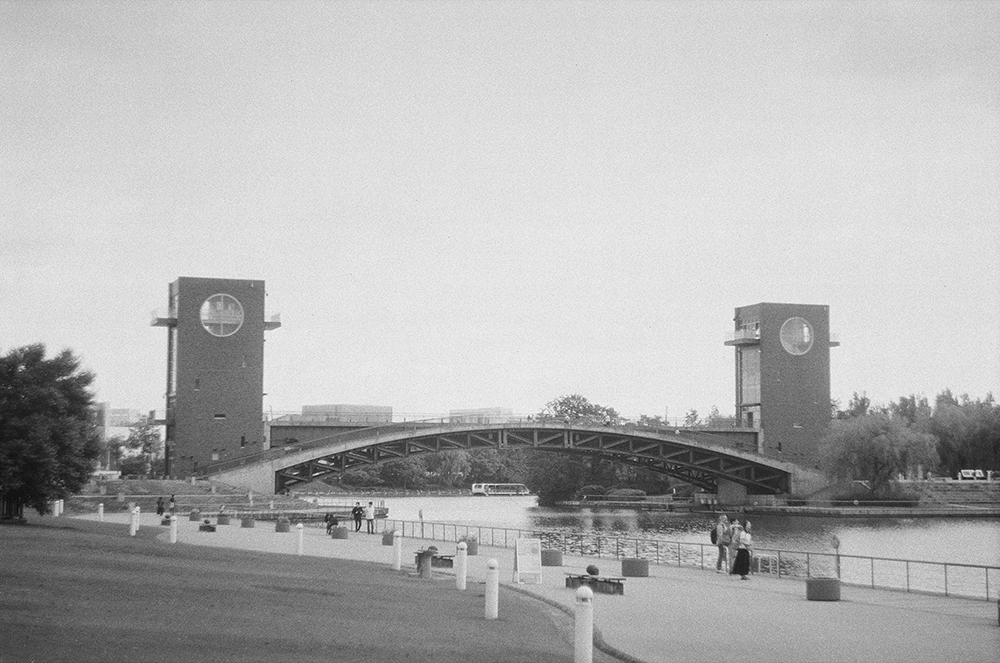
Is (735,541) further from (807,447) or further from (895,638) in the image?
(807,447)

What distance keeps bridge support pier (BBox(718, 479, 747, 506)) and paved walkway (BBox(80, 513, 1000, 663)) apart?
10390 cm

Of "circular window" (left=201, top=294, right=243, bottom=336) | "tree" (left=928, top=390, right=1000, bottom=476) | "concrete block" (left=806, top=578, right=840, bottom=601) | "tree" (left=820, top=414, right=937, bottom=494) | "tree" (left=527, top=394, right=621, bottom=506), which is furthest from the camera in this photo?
"tree" (left=527, top=394, right=621, bottom=506)

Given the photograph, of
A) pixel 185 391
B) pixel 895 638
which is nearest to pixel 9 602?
pixel 895 638

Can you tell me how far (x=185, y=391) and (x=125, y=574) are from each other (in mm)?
96313

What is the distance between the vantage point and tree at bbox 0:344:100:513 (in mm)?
49875

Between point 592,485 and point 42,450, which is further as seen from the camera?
point 592,485

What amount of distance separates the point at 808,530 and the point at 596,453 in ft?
120

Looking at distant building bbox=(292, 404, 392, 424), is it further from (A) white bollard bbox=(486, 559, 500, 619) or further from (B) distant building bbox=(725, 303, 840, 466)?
(A) white bollard bbox=(486, 559, 500, 619)

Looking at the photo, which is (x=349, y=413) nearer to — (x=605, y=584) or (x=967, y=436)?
(x=967, y=436)

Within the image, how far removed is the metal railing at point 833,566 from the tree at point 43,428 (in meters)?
16.1

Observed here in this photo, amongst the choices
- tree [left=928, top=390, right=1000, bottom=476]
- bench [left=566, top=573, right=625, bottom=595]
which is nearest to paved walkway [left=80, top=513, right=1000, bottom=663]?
bench [left=566, top=573, right=625, bottom=595]

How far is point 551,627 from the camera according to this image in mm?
24500

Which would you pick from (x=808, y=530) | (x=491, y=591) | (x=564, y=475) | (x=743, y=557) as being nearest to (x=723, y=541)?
(x=743, y=557)

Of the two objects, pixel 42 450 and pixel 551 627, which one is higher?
pixel 42 450
